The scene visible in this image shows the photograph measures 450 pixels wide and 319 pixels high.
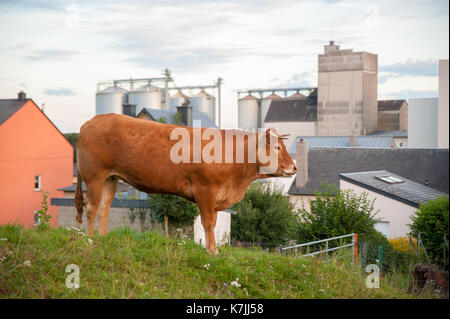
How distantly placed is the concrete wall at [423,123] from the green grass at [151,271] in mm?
49049

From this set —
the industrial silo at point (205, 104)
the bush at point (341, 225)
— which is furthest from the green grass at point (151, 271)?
the industrial silo at point (205, 104)

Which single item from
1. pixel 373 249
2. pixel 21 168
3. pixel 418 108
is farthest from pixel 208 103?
pixel 373 249

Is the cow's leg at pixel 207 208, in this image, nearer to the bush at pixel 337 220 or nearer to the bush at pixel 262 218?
the bush at pixel 337 220

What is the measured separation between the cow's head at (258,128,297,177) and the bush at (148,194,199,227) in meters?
11.6

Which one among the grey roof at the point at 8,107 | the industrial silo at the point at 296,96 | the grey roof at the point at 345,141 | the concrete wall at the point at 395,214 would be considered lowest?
the concrete wall at the point at 395,214

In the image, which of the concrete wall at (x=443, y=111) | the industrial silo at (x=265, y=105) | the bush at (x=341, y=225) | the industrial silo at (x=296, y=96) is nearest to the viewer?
the bush at (x=341, y=225)

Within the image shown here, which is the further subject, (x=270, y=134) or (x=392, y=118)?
(x=392, y=118)

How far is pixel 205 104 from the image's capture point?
258ft

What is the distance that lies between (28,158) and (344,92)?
191 feet

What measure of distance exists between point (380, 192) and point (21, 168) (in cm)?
2076

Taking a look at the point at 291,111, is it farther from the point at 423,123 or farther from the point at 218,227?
the point at 218,227

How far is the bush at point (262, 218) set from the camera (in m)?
26.2

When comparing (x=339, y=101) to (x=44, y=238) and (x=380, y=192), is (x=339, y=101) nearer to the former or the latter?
(x=380, y=192)

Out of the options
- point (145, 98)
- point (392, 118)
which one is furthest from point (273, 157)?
point (392, 118)
